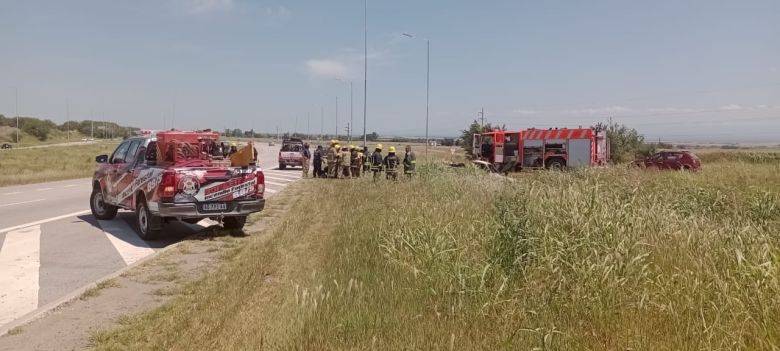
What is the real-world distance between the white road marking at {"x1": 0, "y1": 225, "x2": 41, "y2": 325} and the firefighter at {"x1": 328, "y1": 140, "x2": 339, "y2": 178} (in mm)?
13981

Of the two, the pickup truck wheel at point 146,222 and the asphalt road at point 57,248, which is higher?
the pickup truck wheel at point 146,222

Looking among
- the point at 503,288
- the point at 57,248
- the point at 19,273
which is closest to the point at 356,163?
the point at 57,248

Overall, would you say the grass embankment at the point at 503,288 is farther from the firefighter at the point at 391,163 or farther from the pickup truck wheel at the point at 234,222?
the firefighter at the point at 391,163

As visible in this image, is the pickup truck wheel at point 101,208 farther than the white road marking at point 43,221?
Yes

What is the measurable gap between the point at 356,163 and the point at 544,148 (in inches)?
446

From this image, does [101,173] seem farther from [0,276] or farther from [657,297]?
[657,297]

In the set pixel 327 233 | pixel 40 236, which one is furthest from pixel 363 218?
pixel 40 236

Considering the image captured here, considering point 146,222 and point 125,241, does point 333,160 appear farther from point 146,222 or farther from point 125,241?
point 125,241

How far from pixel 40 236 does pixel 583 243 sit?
370 inches

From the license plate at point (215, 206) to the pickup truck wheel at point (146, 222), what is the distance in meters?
0.84

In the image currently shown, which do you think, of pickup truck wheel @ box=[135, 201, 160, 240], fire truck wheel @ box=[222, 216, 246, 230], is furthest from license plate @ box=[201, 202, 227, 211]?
pickup truck wheel @ box=[135, 201, 160, 240]

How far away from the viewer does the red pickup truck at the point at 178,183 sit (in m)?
9.02

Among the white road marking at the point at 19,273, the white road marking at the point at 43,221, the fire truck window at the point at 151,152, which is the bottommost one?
the white road marking at the point at 19,273

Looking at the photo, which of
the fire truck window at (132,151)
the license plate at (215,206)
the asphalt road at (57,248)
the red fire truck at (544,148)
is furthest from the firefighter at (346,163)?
the license plate at (215,206)
